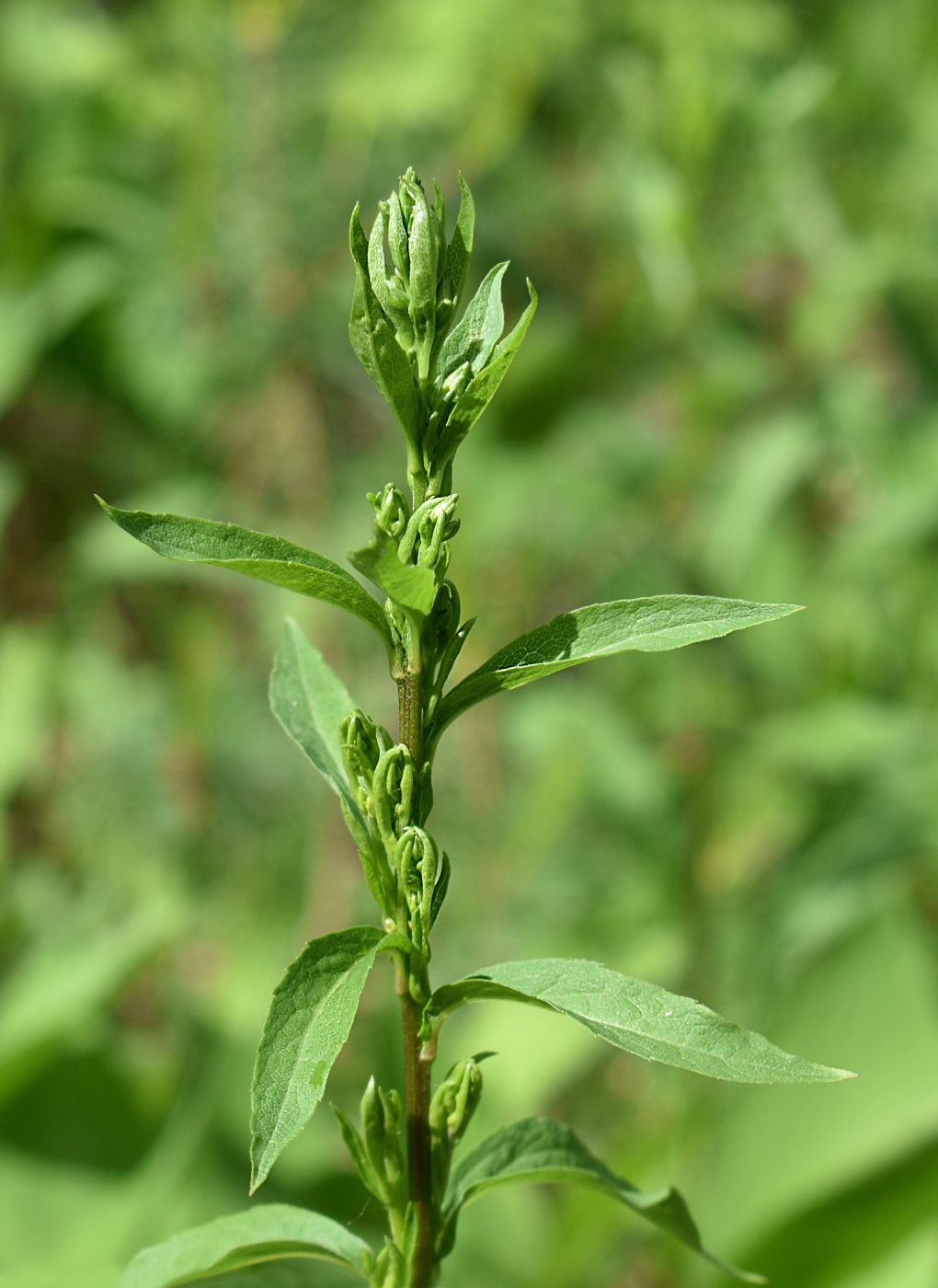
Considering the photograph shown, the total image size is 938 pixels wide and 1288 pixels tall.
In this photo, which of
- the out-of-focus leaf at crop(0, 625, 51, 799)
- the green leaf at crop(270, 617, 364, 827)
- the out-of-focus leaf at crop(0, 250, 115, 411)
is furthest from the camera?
the out-of-focus leaf at crop(0, 250, 115, 411)

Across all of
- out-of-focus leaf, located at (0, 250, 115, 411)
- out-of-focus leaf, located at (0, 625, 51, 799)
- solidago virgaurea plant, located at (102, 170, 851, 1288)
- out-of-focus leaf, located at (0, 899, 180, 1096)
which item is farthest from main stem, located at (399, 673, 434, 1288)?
out-of-focus leaf, located at (0, 250, 115, 411)

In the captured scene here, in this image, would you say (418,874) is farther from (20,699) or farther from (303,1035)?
(20,699)

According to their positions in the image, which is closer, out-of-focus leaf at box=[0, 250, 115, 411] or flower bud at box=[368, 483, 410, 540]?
flower bud at box=[368, 483, 410, 540]

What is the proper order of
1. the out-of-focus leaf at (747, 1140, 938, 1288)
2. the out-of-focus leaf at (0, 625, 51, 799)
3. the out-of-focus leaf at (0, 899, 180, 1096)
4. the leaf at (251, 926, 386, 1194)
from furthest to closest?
the out-of-focus leaf at (0, 625, 51, 799) → the out-of-focus leaf at (0, 899, 180, 1096) → the out-of-focus leaf at (747, 1140, 938, 1288) → the leaf at (251, 926, 386, 1194)

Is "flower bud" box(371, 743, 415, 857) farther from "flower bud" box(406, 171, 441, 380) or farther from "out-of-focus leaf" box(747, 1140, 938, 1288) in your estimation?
"out-of-focus leaf" box(747, 1140, 938, 1288)

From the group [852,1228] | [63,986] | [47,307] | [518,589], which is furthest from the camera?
[47,307]

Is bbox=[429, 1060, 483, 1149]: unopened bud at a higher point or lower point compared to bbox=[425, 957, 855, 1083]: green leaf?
lower

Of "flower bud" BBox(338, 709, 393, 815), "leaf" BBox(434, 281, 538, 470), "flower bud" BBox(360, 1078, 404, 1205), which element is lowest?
"flower bud" BBox(360, 1078, 404, 1205)

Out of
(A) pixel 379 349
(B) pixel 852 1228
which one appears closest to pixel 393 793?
(A) pixel 379 349
